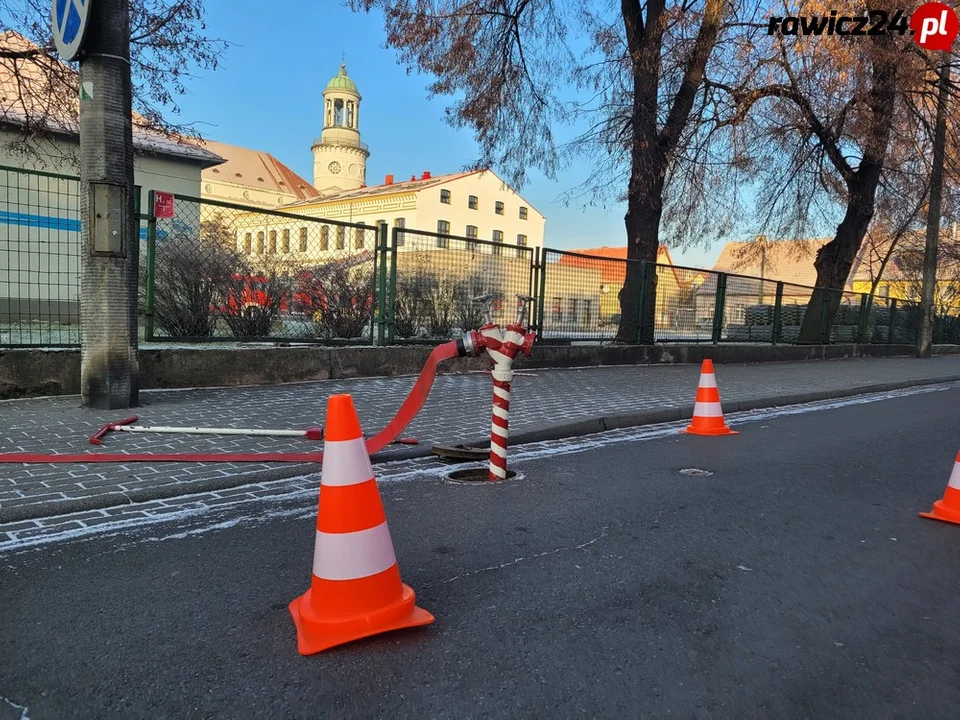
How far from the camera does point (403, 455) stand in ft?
18.6

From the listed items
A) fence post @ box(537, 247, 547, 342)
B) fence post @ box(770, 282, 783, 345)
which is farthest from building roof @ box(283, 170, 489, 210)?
fence post @ box(537, 247, 547, 342)

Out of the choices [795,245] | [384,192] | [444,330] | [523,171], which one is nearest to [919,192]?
[795,245]

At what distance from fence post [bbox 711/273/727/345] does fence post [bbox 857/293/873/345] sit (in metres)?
9.05

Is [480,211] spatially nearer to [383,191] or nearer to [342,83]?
[383,191]

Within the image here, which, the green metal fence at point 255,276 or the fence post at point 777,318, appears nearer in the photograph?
the green metal fence at point 255,276

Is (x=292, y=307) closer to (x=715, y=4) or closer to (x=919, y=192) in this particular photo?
(x=715, y=4)

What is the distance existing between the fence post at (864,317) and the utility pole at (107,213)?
22123mm

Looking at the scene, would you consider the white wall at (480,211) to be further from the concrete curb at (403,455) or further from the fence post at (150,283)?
the fence post at (150,283)

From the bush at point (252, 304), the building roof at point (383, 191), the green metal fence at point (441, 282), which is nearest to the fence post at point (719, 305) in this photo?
the green metal fence at point (441, 282)

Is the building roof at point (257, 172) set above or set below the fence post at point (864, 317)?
above

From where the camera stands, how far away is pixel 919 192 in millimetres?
21891

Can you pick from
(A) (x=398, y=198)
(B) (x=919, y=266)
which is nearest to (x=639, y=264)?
(B) (x=919, y=266)

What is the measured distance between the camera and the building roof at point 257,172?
7100 cm

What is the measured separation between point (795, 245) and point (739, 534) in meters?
19.7
